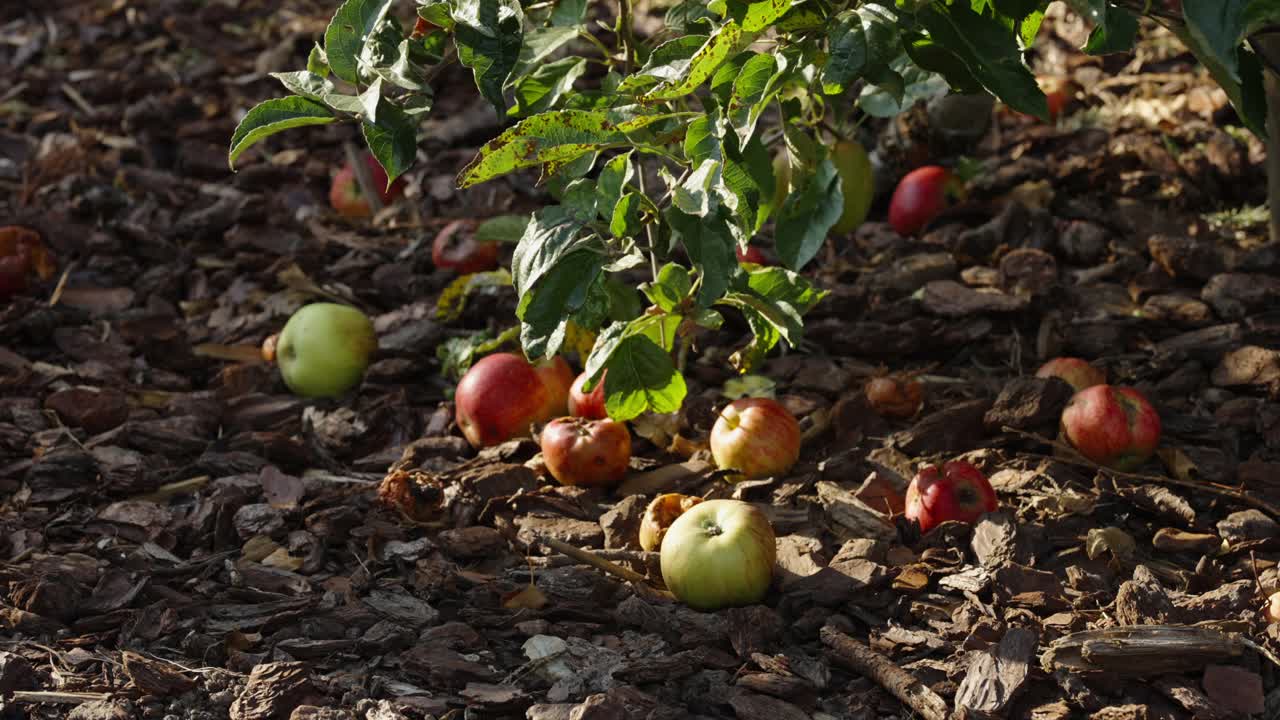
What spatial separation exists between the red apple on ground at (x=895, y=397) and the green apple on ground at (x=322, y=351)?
5.59 feet

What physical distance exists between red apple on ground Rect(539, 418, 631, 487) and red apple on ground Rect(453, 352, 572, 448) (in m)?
0.26

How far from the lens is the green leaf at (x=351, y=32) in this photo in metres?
2.46

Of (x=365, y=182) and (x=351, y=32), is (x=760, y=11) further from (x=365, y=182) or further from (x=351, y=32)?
(x=365, y=182)

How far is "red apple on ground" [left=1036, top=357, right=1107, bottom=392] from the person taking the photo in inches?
148

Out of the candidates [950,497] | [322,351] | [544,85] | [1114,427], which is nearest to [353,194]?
[322,351]

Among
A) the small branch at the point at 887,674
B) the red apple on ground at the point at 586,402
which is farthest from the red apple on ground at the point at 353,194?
the small branch at the point at 887,674

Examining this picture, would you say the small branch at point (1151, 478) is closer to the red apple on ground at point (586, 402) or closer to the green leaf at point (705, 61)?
the red apple on ground at point (586, 402)

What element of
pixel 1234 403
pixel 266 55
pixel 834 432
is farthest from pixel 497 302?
pixel 266 55

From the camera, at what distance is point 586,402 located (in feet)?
12.4

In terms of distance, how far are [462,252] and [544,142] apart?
7.03 feet

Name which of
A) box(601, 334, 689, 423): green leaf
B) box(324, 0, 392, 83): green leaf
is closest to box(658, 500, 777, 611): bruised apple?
box(601, 334, 689, 423): green leaf

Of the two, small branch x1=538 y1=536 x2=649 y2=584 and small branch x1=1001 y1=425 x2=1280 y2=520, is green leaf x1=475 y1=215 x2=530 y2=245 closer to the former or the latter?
small branch x1=538 y1=536 x2=649 y2=584

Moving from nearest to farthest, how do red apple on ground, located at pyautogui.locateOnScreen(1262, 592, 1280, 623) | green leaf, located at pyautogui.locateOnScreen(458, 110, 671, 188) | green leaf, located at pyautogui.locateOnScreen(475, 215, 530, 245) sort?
green leaf, located at pyautogui.locateOnScreen(458, 110, 671, 188), red apple on ground, located at pyautogui.locateOnScreen(1262, 592, 1280, 623), green leaf, located at pyautogui.locateOnScreen(475, 215, 530, 245)

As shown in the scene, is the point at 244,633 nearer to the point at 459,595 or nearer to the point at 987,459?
the point at 459,595
